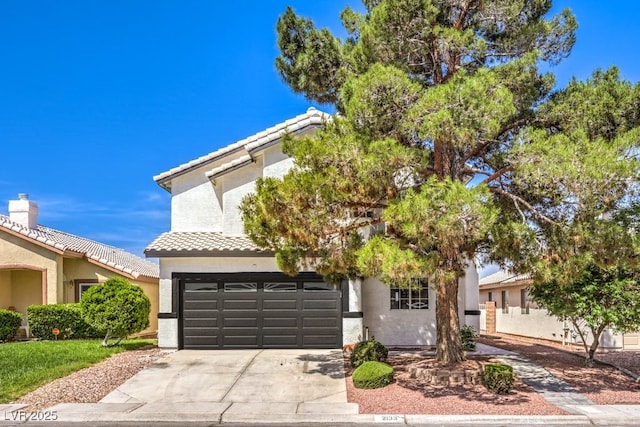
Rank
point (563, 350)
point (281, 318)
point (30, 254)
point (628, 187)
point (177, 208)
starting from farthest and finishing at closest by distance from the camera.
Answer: point (30, 254) < point (177, 208) < point (563, 350) < point (281, 318) < point (628, 187)

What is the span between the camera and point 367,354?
13.8 metres

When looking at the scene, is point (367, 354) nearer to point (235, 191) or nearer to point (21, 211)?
point (235, 191)

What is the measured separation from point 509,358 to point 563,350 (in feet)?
12.5

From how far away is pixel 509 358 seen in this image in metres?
15.2

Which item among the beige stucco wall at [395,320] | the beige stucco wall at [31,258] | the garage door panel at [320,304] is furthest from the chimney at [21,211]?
the beige stucco wall at [395,320]

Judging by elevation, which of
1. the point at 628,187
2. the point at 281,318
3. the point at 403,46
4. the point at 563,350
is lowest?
the point at 563,350

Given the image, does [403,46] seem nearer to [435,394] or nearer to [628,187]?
[628,187]

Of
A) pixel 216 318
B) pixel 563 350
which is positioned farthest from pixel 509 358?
pixel 216 318

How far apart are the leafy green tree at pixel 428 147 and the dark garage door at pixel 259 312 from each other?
12.4ft

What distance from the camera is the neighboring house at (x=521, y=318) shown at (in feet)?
59.9

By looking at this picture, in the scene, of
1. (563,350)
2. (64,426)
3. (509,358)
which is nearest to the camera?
(64,426)

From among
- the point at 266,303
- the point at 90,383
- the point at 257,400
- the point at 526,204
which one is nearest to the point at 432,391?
the point at 257,400

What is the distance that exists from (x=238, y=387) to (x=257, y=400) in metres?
1.10

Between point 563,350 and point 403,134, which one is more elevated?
point 403,134
